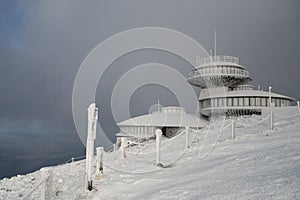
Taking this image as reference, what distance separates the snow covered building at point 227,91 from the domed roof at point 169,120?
8.85ft

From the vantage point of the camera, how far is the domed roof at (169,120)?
48.0m

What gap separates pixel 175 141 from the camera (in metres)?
25.0

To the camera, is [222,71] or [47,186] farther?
[222,71]

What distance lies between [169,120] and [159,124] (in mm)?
2485

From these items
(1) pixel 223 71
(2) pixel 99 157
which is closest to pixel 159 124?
(1) pixel 223 71

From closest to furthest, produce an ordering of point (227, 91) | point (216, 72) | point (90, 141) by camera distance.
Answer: point (90, 141) < point (216, 72) < point (227, 91)

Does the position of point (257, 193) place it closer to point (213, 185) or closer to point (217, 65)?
point (213, 185)

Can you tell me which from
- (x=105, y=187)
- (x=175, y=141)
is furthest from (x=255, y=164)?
(x=175, y=141)

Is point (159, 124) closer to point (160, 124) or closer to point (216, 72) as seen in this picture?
point (160, 124)

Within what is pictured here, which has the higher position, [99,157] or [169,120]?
[169,120]

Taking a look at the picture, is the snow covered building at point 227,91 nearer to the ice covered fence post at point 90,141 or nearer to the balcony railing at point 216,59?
the balcony railing at point 216,59

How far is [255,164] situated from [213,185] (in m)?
2.22

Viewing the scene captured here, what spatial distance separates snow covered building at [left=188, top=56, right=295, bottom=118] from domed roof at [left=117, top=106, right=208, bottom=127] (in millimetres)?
2699

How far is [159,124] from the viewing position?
155ft
